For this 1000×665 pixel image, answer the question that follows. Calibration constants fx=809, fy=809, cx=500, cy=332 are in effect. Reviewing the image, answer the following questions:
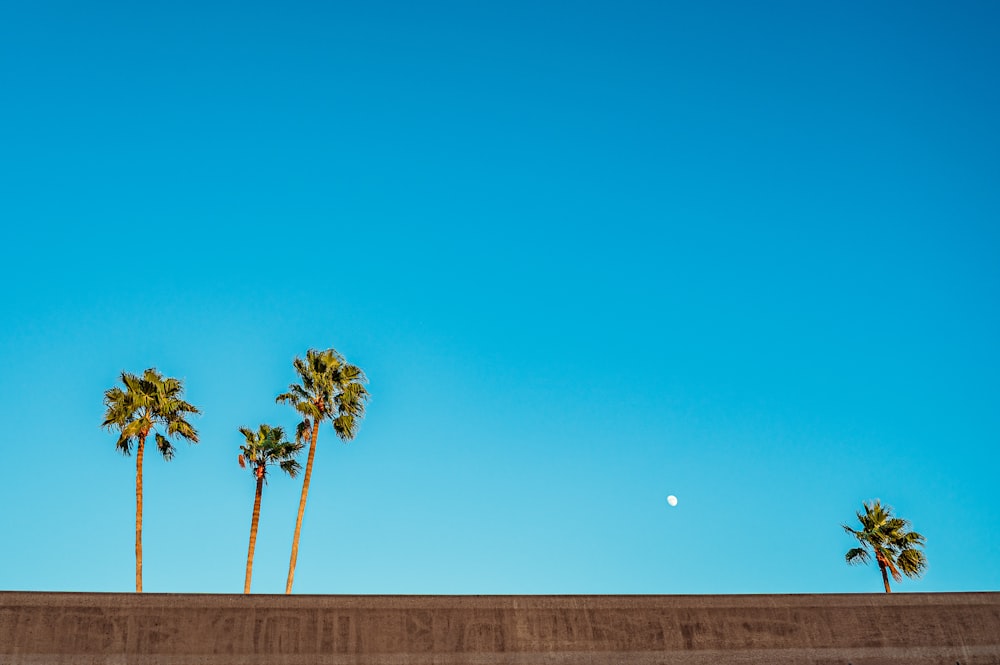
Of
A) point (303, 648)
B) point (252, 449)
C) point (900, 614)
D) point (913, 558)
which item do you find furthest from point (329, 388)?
point (913, 558)

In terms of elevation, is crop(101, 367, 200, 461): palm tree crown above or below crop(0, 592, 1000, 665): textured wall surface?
above

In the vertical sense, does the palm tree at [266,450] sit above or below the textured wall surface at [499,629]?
above

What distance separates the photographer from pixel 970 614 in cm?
1720

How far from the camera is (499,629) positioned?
14.8 metres

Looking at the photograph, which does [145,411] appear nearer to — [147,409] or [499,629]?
[147,409]

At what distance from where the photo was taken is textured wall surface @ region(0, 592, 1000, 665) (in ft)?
44.0

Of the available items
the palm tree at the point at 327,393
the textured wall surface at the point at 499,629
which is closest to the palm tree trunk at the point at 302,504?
the palm tree at the point at 327,393

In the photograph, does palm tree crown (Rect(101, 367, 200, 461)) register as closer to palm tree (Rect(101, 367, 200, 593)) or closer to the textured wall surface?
palm tree (Rect(101, 367, 200, 593))

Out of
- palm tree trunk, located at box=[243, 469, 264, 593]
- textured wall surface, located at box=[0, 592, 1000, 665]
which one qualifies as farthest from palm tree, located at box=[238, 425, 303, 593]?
textured wall surface, located at box=[0, 592, 1000, 665]

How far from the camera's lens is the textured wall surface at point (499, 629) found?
528 inches

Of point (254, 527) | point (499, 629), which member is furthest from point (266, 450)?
point (499, 629)

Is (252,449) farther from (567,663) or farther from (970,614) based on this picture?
(970,614)

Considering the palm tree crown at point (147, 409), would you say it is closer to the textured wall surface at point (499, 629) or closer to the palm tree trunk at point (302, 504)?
the palm tree trunk at point (302, 504)

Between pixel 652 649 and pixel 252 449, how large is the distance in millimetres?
24531
